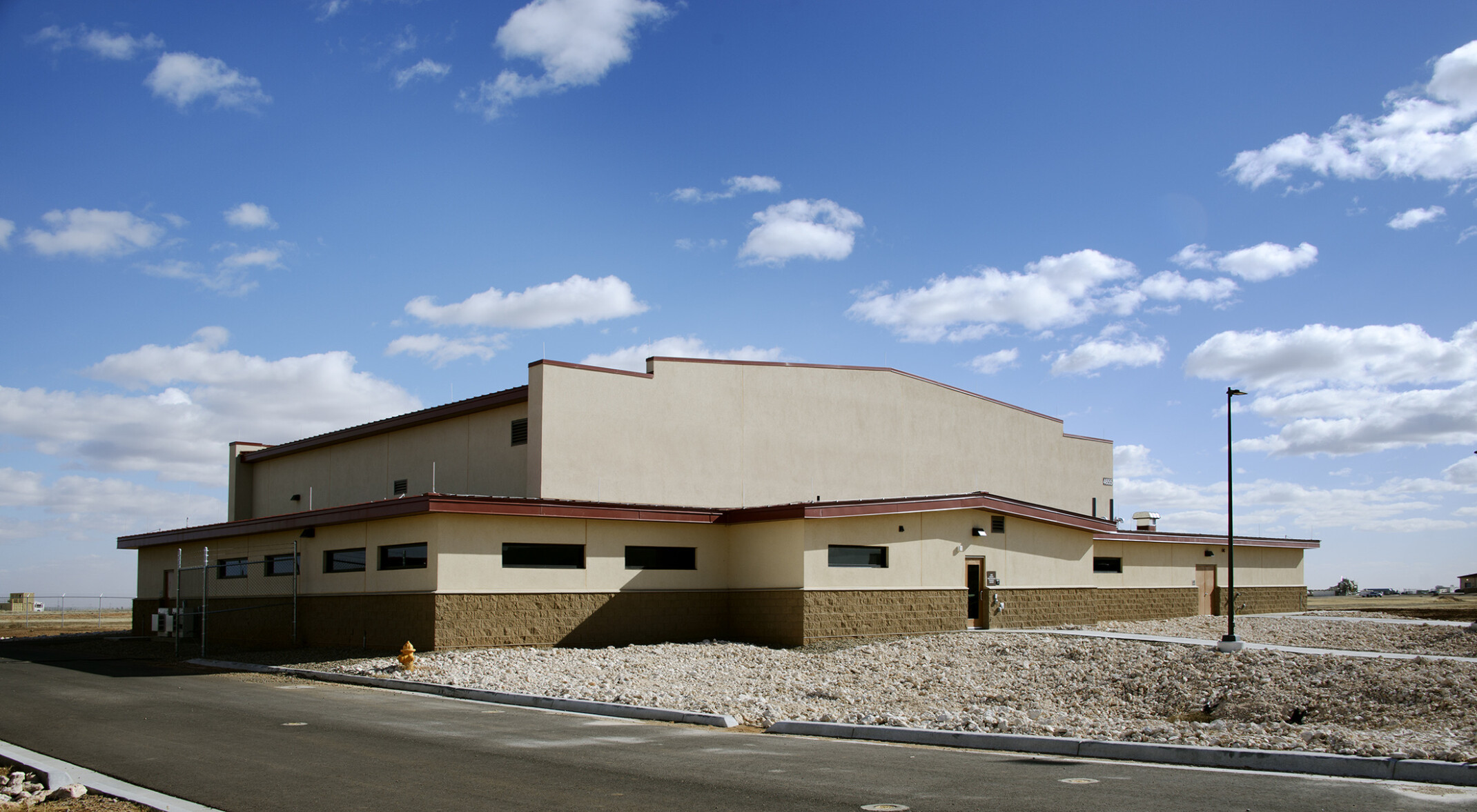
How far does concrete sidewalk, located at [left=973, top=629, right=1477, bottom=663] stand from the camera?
70.1ft

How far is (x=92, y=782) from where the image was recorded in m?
10.1

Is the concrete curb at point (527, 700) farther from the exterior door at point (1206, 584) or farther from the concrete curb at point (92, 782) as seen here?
the exterior door at point (1206, 584)

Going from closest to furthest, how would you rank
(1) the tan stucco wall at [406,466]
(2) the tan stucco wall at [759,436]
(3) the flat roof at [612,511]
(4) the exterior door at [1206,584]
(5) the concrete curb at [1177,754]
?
(5) the concrete curb at [1177,754]
(3) the flat roof at [612,511]
(2) the tan stucco wall at [759,436]
(1) the tan stucco wall at [406,466]
(4) the exterior door at [1206,584]

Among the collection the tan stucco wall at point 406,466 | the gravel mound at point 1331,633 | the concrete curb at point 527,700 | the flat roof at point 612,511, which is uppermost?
the tan stucco wall at point 406,466

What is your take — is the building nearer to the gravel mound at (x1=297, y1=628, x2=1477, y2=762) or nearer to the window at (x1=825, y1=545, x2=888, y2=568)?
the window at (x1=825, y1=545, x2=888, y2=568)

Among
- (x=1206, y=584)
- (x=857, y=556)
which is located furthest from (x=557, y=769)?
(x=1206, y=584)

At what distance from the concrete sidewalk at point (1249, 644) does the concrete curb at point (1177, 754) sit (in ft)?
41.0

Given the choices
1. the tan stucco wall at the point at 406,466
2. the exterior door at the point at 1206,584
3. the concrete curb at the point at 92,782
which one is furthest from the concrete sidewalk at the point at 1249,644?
the concrete curb at the point at 92,782

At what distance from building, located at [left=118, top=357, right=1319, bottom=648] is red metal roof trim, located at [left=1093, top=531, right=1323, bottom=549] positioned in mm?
182

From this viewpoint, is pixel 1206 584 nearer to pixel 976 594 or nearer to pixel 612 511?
pixel 976 594

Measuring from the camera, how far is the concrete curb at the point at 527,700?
14.8 meters

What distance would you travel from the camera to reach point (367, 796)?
929cm

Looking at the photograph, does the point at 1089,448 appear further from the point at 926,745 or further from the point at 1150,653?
the point at 926,745

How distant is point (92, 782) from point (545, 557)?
14512mm
